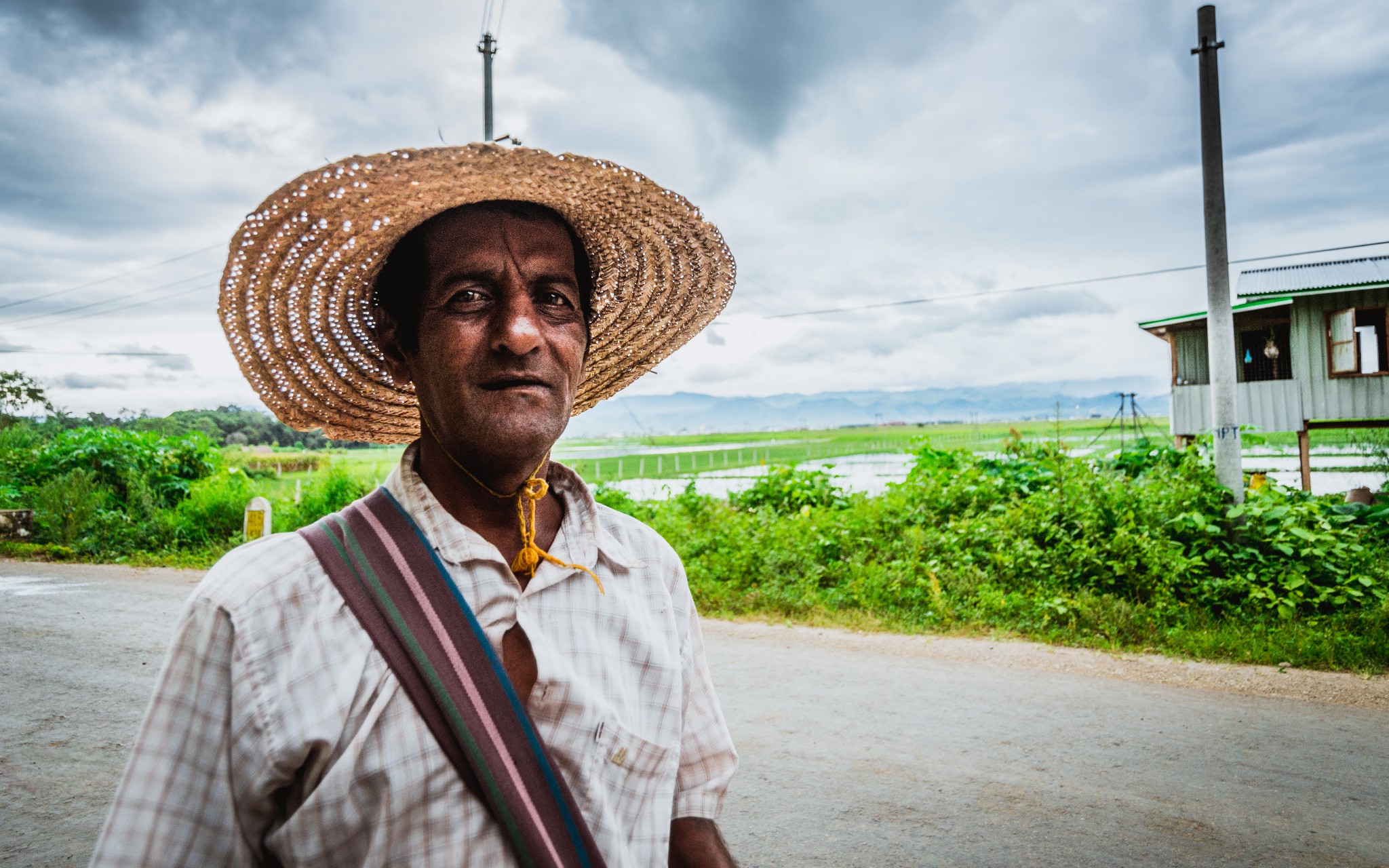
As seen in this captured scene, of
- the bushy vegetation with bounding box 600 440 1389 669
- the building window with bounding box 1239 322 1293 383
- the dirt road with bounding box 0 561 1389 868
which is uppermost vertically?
the building window with bounding box 1239 322 1293 383

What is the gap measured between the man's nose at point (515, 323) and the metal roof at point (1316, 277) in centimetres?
1886

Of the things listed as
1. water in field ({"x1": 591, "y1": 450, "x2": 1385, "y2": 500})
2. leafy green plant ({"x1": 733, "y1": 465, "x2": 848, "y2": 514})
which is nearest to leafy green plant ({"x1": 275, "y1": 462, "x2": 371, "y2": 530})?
water in field ({"x1": 591, "y1": 450, "x2": 1385, "y2": 500})

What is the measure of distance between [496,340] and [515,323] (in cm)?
4

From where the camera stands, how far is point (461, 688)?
43.1 inches

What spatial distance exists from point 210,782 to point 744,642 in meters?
5.91

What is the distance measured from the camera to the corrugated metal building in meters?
15.2

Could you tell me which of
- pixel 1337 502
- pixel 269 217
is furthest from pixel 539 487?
pixel 1337 502

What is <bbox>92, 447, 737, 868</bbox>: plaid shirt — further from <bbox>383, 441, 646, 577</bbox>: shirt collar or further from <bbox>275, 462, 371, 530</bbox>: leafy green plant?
<bbox>275, 462, 371, 530</bbox>: leafy green plant

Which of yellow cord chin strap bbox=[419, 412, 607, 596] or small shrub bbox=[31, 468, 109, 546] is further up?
yellow cord chin strap bbox=[419, 412, 607, 596]

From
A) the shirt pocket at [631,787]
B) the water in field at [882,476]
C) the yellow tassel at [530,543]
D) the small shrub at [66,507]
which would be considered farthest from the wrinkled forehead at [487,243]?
the small shrub at [66,507]

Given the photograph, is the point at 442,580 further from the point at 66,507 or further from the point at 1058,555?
the point at 66,507

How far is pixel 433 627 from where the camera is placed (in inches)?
44.8

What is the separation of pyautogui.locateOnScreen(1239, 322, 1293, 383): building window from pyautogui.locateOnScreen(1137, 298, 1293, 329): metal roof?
0.91m

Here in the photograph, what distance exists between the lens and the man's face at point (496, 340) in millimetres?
1301
